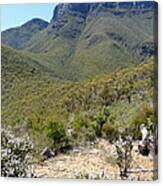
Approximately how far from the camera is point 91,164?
3195 mm

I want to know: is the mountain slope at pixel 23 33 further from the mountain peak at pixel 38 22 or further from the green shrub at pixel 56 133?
the green shrub at pixel 56 133

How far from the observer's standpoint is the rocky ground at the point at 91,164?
10.3ft

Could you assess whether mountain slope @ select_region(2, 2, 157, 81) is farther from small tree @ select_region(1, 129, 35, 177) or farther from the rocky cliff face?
small tree @ select_region(1, 129, 35, 177)

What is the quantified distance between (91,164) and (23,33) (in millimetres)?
803

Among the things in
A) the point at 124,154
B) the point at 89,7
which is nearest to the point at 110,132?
the point at 124,154

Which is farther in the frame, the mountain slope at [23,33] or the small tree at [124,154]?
the mountain slope at [23,33]

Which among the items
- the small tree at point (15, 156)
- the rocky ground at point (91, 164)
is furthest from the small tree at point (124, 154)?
the small tree at point (15, 156)

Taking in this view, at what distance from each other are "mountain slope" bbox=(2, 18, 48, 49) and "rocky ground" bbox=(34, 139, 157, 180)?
66 cm

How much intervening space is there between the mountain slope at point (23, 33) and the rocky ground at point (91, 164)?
658 millimetres

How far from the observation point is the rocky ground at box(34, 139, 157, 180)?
3135 mm

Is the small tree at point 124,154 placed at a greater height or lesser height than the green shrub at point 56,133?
lesser

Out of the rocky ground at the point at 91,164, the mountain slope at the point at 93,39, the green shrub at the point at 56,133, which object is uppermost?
the mountain slope at the point at 93,39

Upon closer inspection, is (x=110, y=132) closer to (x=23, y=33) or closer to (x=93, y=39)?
(x=93, y=39)

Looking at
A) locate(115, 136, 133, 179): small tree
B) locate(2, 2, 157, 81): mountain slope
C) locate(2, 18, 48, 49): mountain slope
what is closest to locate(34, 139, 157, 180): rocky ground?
locate(115, 136, 133, 179): small tree
